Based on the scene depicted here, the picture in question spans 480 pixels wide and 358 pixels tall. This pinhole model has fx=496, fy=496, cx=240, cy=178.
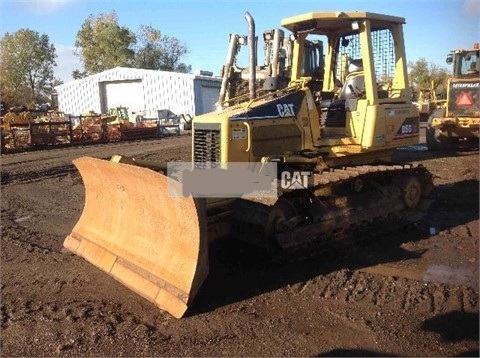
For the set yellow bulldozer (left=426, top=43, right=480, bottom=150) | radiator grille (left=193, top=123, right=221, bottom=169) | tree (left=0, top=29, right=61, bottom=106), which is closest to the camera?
radiator grille (left=193, top=123, right=221, bottom=169)

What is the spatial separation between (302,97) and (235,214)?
1.84 meters

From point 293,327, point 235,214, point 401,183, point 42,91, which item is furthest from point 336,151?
point 42,91

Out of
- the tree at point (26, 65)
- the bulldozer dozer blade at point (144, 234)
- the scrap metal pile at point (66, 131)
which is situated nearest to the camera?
the bulldozer dozer blade at point (144, 234)

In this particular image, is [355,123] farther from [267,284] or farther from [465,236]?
[267,284]

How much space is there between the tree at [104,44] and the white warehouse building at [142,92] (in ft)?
56.1

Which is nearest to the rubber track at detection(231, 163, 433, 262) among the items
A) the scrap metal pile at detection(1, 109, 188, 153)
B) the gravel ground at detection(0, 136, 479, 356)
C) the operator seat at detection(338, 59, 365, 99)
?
the gravel ground at detection(0, 136, 479, 356)

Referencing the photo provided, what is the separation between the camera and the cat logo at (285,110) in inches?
235

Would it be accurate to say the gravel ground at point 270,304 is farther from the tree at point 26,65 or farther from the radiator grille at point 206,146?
the tree at point 26,65

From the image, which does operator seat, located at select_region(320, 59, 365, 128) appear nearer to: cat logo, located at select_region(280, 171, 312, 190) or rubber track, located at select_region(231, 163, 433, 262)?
rubber track, located at select_region(231, 163, 433, 262)

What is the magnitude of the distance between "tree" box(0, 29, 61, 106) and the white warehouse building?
15.6 meters

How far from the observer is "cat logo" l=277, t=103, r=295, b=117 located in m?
5.96

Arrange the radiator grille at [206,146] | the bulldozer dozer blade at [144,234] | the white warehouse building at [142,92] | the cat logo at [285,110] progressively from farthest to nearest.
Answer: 1. the white warehouse building at [142,92]
2. the cat logo at [285,110]
3. the radiator grille at [206,146]
4. the bulldozer dozer blade at [144,234]

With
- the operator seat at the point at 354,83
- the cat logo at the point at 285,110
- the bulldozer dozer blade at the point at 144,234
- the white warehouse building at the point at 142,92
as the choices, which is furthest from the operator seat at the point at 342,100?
the white warehouse building at the point at 142,92

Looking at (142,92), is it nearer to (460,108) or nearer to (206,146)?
(460,108)
